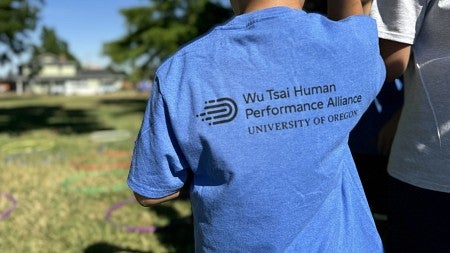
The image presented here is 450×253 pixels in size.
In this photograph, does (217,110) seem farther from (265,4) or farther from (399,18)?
(399,18)

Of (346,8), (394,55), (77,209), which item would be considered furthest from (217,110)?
(77,209)

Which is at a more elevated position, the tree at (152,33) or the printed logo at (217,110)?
the printed logo at (217,110)

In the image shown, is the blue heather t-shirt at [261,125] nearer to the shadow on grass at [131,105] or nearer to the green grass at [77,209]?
the green grass at [77,209]

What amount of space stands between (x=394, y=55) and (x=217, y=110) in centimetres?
65

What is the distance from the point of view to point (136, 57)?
29.6 metres

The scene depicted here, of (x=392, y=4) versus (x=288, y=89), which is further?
(x=392, y=4)

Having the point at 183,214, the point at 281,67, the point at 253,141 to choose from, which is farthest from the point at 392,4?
the point at 183,214

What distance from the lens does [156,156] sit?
1271mm

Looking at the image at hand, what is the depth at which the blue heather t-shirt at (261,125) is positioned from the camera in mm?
1236

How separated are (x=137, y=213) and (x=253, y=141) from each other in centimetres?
437

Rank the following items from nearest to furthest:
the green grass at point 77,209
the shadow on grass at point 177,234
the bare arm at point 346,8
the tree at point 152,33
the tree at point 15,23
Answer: the bare arm at point 346,8, the shadow on grass at point 177,234, the green grass at point 77,209, the tree at point 15,23, the tree at point 152,33

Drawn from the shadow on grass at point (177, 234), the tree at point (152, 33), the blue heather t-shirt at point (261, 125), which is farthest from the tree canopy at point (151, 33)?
the blue heather t-shirt at point (261, 125)

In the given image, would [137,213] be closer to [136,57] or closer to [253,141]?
[253,141]

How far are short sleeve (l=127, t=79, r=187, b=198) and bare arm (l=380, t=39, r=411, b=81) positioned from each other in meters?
0.74
